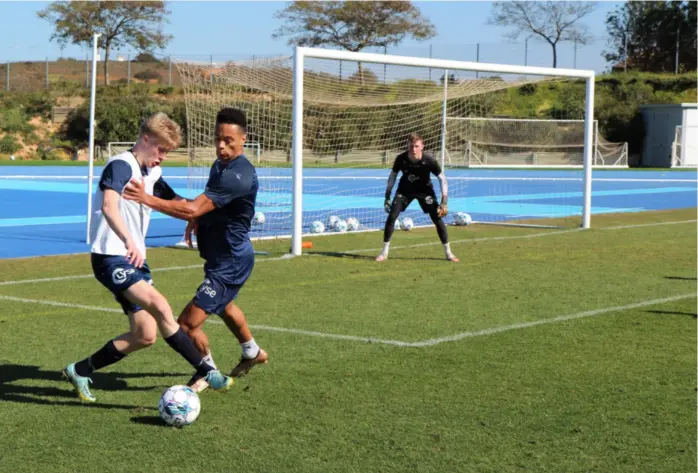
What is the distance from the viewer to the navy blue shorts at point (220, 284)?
6.47m

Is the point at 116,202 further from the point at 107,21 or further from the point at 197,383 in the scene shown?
the point at 107,21

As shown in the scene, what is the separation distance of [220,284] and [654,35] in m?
80.9

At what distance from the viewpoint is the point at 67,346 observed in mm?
7957

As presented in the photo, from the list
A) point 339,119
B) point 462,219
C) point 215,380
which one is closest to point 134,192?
point 215,380

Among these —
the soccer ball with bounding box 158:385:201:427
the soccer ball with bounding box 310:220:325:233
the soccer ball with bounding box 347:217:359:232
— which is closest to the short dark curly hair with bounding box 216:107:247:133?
the soccer ball with bounding box 158:385:201:427

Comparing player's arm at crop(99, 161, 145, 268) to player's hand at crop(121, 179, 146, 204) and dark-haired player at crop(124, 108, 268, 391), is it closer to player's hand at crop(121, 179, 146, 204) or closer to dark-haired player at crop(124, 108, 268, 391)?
player's hand at crop(121, 179, 146, 204)

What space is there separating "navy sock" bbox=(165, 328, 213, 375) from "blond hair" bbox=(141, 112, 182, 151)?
114cm

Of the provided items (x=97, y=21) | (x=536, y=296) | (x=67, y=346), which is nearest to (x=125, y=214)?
(x=67, y=346)

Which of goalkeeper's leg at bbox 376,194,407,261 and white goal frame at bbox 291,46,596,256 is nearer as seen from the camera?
goalkeeper's leg at bbox 376,194,407,261

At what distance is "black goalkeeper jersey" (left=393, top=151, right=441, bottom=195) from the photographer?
13.9 metres

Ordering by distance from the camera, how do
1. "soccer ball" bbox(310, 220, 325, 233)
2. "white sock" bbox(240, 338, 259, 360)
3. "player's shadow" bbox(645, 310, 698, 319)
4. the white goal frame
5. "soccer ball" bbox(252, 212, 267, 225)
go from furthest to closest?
"soccer ball" bbox(310, 220, 325, 233) → "soccer ball" bbox(252, 212, 267, 225) → the white goal frame → "player's shadow" bbox(645, 310, 698, 319) → "white sock" bbox(240, 338, 259, 360)

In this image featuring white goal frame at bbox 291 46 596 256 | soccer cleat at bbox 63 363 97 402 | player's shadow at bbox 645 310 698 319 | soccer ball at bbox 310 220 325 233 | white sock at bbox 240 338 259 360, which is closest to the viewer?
soccer cleat at bbox 63 363 97 402

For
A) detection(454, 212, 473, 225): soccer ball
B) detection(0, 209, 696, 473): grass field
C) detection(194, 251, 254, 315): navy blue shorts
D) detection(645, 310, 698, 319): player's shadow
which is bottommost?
detection(0, 209, 696, 473): grass field

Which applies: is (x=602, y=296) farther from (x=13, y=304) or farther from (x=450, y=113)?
(x=450, y=113)
